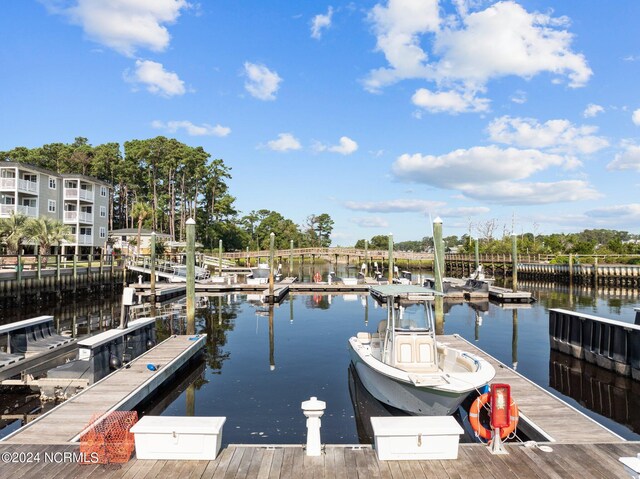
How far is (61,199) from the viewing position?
5181 centimetres

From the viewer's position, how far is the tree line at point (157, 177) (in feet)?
257

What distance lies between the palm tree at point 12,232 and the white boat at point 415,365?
33389mm

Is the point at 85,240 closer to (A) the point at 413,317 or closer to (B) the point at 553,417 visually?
(A) the point at 413,317

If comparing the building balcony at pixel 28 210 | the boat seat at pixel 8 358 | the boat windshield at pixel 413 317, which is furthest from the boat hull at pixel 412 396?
the building balcony at pixel 28 210

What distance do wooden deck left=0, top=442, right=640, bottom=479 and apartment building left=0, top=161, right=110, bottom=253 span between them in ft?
142

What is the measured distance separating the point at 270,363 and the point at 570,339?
37.0 feet

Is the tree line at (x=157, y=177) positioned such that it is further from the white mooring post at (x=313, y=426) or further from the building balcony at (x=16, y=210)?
the white mooring post at (x=313, y=426)

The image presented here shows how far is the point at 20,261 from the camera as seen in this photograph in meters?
29.4

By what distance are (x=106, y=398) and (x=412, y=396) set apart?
6.76 m

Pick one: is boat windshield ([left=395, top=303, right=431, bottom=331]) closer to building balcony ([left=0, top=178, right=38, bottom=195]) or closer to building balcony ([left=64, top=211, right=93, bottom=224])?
building balcony ([left=0, top=178, right=38, bottom=195])

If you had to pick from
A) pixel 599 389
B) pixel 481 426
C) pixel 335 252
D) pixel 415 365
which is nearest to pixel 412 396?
pixel 415 365

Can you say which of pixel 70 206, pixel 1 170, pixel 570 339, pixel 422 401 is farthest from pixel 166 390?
pixel 70 206

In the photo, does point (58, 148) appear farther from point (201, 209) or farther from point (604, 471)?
point (604, 471)

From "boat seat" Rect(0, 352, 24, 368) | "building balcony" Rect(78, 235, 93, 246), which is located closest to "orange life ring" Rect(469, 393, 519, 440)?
"boat seat" Rect(0, 352, 24, 368)
